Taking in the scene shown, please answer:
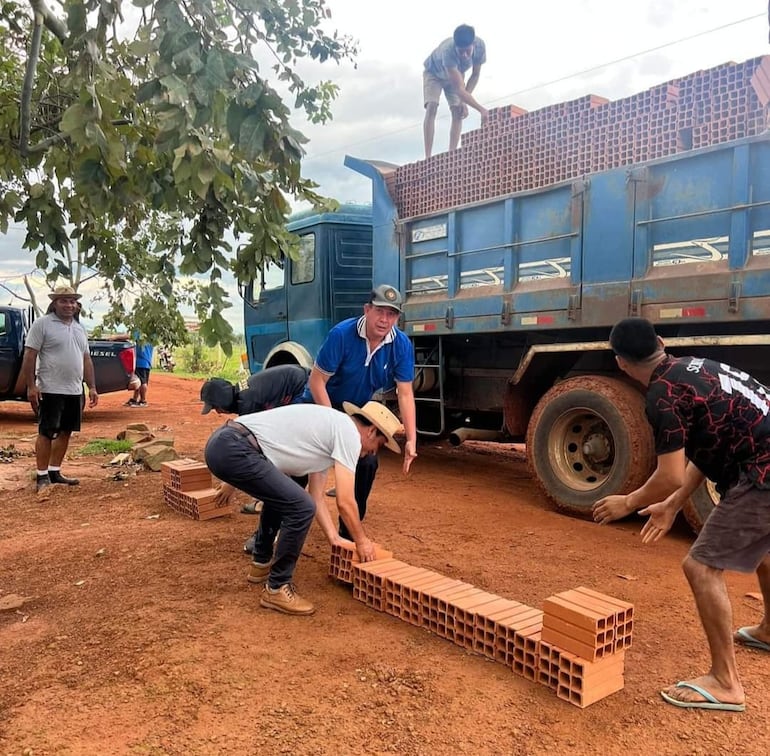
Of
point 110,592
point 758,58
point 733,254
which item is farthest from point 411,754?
point 758,58

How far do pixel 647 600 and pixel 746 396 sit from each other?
5.21 ft

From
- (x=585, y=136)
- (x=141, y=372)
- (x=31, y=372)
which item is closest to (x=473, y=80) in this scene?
(x=585, y=136)

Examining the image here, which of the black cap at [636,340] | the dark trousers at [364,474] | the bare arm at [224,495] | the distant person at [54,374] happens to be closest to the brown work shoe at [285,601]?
the dark trousers at [364,474]

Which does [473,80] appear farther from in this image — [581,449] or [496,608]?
[496,608]

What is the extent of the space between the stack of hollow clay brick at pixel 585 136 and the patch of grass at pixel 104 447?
4608 millimetres

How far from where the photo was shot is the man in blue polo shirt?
13.8ft

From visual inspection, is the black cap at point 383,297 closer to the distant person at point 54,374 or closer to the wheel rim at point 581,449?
the wheel rim at point 581,449

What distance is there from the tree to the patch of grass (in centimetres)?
485

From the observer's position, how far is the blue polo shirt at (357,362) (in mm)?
4297

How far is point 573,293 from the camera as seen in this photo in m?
5.46

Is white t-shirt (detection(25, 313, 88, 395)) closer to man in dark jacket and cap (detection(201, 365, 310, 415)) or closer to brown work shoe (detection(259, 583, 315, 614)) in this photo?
man in dark jacket and cap (detection(201, 365, 310, 415))

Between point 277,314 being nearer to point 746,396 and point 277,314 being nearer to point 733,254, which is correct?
point 733,254

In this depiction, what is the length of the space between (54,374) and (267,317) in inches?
121

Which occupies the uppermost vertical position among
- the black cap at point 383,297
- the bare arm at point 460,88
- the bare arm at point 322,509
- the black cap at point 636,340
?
the bare arm at point 460,88
